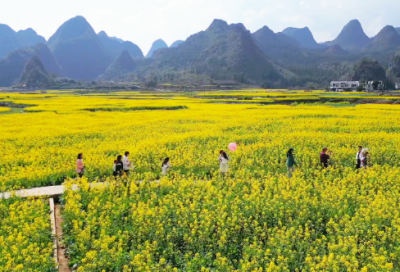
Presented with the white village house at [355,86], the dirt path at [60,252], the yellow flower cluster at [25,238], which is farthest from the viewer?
the white village house at [355,86]

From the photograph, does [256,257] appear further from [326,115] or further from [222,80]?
[222,80]

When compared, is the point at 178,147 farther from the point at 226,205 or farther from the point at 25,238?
the point at 25,238

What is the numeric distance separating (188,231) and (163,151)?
30.6 ft

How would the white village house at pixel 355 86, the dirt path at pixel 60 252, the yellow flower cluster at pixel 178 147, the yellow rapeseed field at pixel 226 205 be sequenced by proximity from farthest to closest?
the white village house at pixel 355 86 < the yellow flower cluster at pixel 178 147 < the dirt path at pixel 60 252 < the yellow rapeseed field at pixel 226 205

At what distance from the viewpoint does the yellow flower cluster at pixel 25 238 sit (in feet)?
22.1

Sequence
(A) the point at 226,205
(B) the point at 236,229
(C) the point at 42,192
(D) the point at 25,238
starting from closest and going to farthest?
(D) the point at 25,238 → (B) the point at 236,229 → (A) the point at 226,205 → (C) the point at 42,192

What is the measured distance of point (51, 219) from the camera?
31.4 ft

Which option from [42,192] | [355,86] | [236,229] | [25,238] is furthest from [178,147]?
[355,86]

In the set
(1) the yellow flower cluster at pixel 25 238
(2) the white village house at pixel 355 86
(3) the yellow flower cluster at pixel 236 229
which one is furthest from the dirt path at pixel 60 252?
(2) the white village house at pixel 355 86

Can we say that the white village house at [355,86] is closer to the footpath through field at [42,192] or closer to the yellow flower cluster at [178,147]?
the yellow flower cluster at [178,147]

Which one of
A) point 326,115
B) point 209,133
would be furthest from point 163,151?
point 326,115

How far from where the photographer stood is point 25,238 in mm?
8016

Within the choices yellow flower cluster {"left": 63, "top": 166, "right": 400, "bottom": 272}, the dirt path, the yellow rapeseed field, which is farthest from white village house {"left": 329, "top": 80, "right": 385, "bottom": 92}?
the dirt path

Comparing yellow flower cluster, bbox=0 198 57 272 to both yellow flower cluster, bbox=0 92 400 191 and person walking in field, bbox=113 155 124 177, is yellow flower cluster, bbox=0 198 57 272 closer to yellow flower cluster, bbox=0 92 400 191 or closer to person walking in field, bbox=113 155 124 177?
yellow flower cluster, bbox=0 92 400 191
